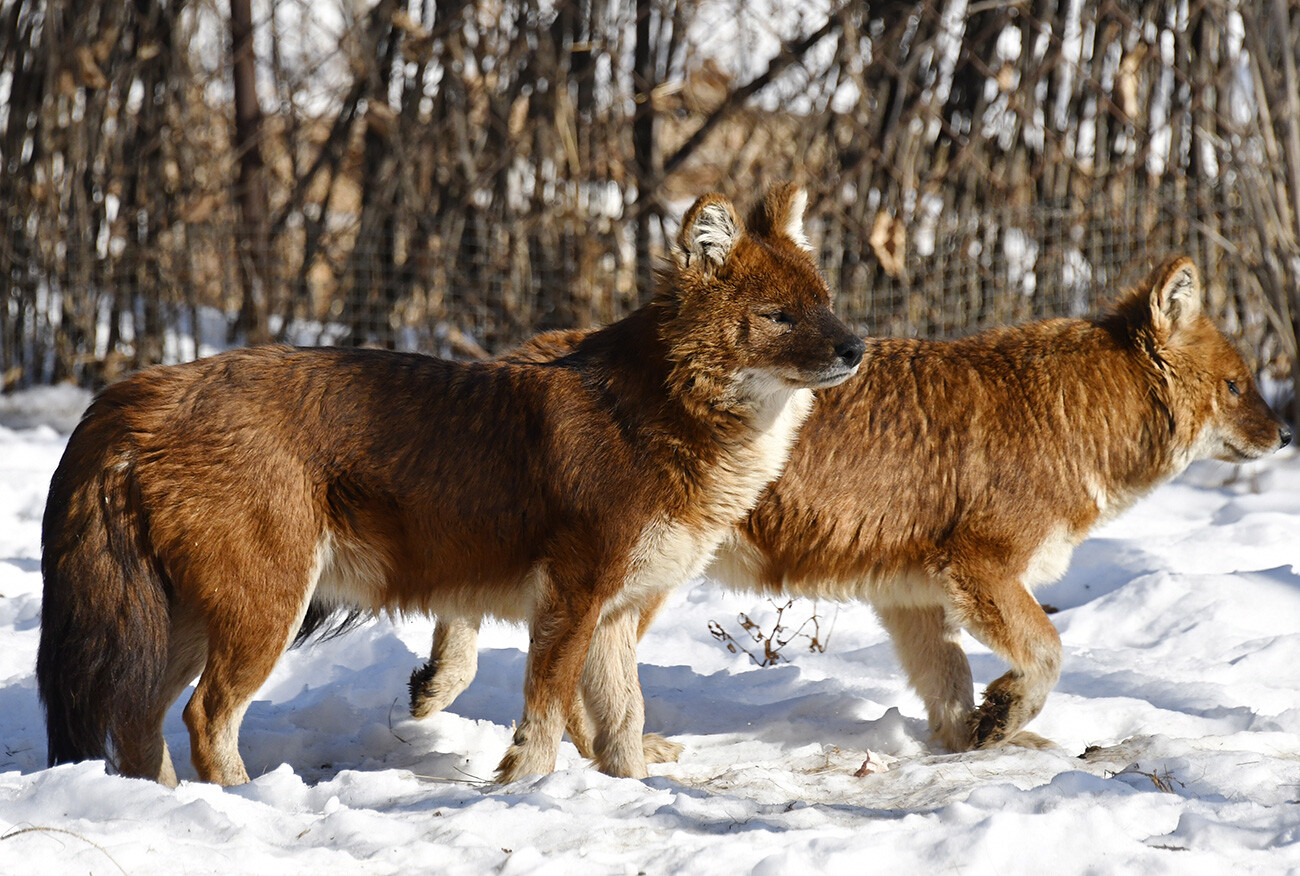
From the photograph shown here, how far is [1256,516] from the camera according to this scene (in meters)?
7.63

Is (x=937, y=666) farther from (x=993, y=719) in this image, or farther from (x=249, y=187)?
(x=249, y=187)

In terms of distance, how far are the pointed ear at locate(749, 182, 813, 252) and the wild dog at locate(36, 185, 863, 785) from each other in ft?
0.58

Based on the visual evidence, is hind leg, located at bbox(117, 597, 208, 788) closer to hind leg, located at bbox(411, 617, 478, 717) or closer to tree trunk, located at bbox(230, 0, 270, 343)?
hind leg, located at bbox(411, 617, 478, 717)

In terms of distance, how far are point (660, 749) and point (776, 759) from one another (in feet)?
1.48

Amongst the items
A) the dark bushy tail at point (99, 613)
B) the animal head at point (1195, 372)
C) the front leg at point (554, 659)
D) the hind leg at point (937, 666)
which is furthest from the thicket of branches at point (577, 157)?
the dark bushy tail at point (99, 613)

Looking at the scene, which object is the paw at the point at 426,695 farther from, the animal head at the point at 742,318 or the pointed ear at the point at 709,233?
the pointed ear at the point at 709,233

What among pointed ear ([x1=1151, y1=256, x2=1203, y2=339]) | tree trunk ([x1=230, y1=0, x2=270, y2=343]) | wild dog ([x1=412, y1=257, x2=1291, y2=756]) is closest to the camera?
wild dog ([x1=412, y1=257, x2=1291, y2=756])

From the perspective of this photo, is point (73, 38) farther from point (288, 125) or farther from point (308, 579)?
point (308, 579)

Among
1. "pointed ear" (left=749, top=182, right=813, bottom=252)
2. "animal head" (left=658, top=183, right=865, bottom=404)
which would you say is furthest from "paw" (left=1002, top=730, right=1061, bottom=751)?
"pointed ear" (left=749, top=182, right=813, bottom=252)

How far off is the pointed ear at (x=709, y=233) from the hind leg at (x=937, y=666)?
1.72 m

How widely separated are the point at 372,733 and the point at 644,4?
21.6 feet

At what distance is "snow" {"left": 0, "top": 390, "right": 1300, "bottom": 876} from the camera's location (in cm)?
304

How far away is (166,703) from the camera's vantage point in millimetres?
4289

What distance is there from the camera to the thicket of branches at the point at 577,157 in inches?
375
